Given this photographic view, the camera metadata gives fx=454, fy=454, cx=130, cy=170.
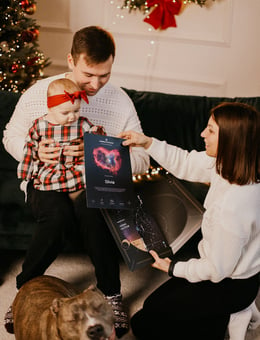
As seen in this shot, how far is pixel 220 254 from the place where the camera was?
152 centimetres

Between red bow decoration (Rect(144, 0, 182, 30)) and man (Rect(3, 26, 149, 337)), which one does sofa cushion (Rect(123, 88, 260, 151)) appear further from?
red bow decoration (Rect(144, 0, 182, 30))

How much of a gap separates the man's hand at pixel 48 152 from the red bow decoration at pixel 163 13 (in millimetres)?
2209

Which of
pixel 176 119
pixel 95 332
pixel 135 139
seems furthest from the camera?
pixel 176 119

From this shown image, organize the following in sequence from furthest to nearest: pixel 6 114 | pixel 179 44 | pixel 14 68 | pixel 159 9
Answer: pixel 179 44, pixel 159 9, pixel 14 68, pixel 6 114

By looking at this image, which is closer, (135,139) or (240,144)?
(240,144)

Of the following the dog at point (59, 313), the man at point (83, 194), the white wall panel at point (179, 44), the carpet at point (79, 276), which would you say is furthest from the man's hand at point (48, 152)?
the white wall panel at point (179, 44)

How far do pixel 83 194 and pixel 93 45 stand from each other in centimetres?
65

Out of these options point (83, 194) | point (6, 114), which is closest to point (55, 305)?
point (83, 194)

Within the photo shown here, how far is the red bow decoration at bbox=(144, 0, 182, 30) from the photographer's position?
12.0 ft

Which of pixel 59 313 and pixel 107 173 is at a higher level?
pixel 107 173

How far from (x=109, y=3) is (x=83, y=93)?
222 cm

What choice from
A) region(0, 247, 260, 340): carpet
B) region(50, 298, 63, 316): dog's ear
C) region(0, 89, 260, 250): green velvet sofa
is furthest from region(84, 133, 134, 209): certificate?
region(0, 89, 260, 250): green velvet sofa

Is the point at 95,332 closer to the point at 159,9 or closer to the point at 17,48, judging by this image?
the point at 17,48

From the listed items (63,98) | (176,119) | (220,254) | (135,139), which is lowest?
(220,254)
